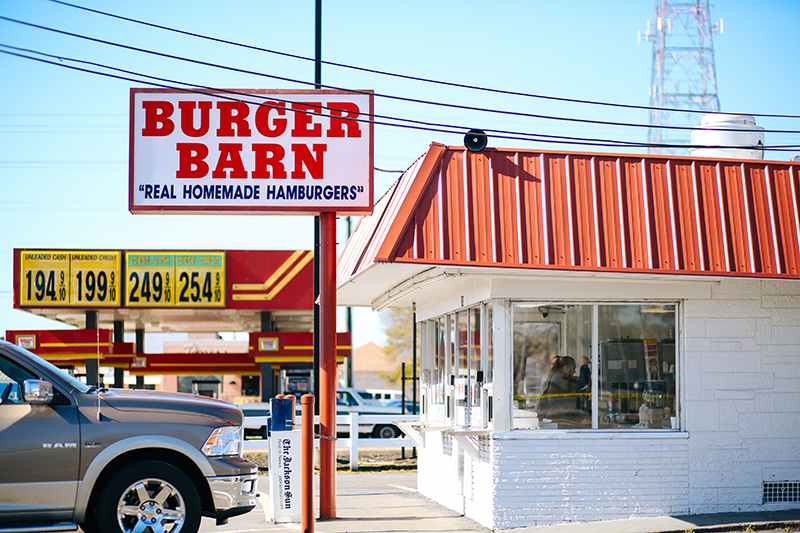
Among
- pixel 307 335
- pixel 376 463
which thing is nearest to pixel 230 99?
pixel 376 463

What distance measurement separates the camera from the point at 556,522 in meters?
9.78

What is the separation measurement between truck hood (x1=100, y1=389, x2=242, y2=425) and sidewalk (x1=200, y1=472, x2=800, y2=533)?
2.25 m

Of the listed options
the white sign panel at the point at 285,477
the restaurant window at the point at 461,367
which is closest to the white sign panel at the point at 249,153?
the restaurant window at the point at 461,367

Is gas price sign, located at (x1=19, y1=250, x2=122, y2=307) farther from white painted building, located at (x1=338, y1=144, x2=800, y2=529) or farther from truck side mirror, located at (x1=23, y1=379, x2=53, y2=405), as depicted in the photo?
truck side mirror, located at (x1=23, y1=379, x2=53, y2=405)

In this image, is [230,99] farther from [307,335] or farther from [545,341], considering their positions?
[307,335]

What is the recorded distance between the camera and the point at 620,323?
1029 cm

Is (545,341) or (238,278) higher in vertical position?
(238,278)

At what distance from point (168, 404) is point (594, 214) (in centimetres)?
512

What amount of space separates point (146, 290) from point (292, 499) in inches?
681

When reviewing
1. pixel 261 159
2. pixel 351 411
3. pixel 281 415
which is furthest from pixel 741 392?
pixel 351 411

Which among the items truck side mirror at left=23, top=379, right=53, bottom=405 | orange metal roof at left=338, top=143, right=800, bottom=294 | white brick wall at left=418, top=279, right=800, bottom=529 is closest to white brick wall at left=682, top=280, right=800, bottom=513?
white brick wall at left=418, top=279, right=800, bottom=529

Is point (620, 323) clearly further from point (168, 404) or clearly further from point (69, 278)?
point (69, 278)

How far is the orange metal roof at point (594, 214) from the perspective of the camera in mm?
9484

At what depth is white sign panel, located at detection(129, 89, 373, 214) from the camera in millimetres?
10461
